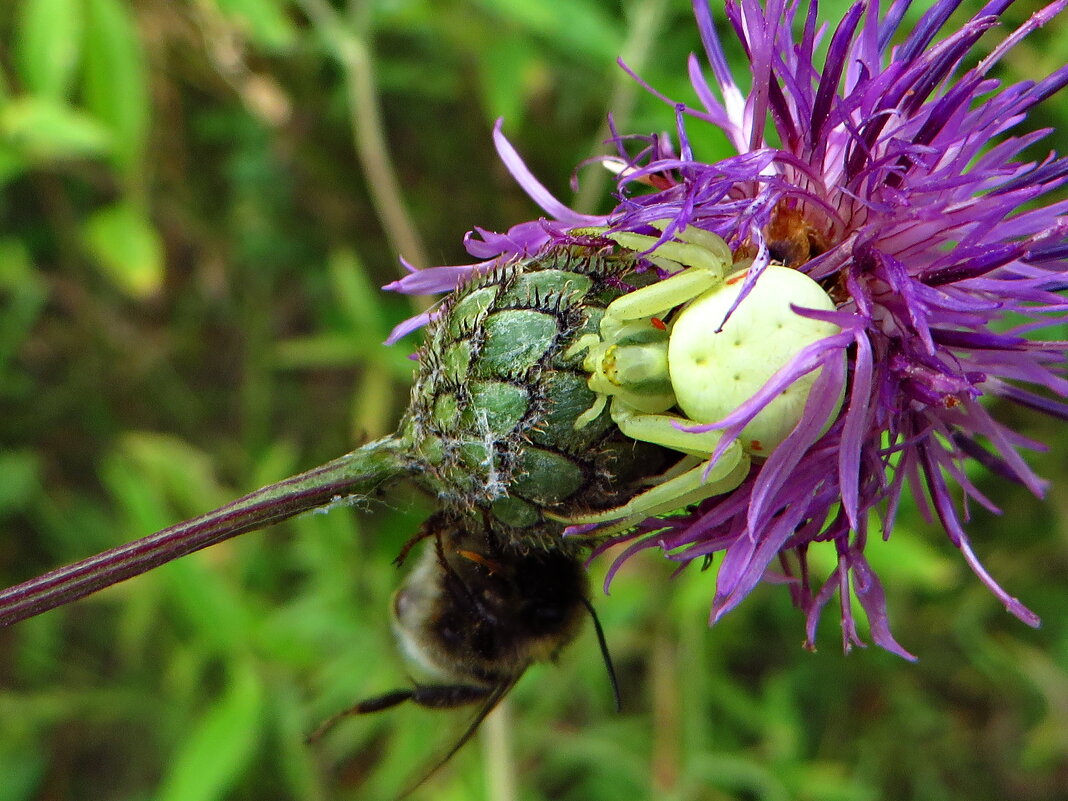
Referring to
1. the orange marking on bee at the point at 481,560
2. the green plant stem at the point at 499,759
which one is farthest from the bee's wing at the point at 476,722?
the green plant stem at the point at 499,759

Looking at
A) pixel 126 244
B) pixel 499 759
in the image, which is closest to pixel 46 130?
pixel 126 244

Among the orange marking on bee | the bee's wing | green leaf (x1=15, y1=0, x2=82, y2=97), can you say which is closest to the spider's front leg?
the orange marking on bee

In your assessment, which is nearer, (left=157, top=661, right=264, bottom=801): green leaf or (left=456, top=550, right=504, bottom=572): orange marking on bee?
(left=456, top=550, right=504, bottom=572): orange marking on bee

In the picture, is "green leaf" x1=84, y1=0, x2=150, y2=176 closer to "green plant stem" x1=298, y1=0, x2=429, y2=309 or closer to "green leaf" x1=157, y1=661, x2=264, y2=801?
"green plant stem" x1=298, y1=0, x2=429, y2=309

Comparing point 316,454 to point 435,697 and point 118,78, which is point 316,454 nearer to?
point 118,78

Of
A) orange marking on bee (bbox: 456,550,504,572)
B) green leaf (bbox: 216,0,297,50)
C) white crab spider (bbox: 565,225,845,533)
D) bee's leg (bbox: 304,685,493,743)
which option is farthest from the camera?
green leaf (bbox: 216,0,297,50)

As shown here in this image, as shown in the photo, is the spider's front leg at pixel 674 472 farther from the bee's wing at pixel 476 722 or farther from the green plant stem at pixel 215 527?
the bee's wing at pixel 476 722

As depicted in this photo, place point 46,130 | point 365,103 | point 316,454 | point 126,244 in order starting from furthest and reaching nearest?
point 316,454 → point 126,244 → point 365,103 → point 46,130
